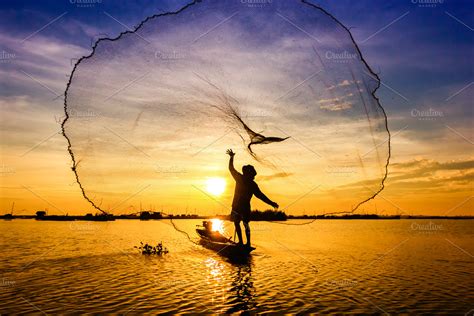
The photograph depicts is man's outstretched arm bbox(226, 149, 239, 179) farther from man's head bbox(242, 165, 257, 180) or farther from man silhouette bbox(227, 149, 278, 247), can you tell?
man's head bbox(242, 165, 257, 180)

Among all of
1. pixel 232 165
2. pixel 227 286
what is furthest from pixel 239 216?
pixel 227 286

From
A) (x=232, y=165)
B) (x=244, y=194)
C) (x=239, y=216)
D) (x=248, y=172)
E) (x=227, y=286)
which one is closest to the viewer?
(x=227, y=286)

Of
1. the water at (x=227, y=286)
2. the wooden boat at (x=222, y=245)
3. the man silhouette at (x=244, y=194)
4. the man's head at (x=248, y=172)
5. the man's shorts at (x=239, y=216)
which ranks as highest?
the man's head at (x=248, y=172)

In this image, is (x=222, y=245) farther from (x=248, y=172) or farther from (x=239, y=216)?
(x=248, y=172)

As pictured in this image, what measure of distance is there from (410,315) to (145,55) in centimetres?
1114

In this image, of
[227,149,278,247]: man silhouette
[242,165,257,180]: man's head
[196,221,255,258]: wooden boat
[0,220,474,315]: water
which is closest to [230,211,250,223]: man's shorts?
[227,149,278,247]: man silhouette

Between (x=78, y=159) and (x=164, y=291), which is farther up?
(x=78, y=159)

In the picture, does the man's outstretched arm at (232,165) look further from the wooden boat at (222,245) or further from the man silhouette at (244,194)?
the wooden boat at (222,245)

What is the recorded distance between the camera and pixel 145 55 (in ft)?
31.0

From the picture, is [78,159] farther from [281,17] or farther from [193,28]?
[281,17]

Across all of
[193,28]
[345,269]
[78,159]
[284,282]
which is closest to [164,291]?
[284,282]

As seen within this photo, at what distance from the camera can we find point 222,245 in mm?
25484

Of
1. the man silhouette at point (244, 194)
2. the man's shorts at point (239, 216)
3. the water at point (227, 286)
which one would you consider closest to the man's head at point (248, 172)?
the man silhouette at point (244, 194)

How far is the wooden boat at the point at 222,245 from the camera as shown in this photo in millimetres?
23156
